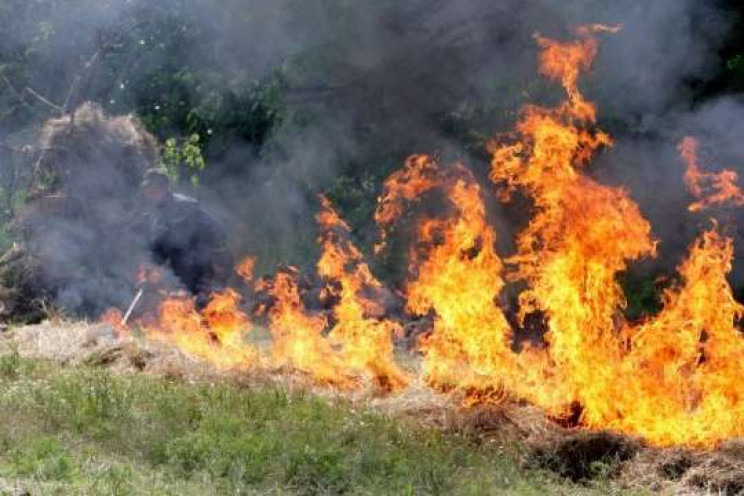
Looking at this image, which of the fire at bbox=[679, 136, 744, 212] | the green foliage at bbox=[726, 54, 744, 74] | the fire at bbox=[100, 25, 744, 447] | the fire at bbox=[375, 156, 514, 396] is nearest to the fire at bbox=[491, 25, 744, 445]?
the fire at bbox=[100, 25, 744, 447]

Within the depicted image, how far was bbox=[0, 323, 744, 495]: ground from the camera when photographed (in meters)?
6.58

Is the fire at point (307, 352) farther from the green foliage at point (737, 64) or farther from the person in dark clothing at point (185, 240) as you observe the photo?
the green foliage at point (737, 64)

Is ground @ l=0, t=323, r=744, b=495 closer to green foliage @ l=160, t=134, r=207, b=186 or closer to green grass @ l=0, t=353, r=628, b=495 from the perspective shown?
green grass @ l=0, t=353, r=628, b=495

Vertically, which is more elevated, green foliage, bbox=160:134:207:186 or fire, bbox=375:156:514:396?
fire, bbox=375:156:514:396

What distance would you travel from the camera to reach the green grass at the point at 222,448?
251 inches

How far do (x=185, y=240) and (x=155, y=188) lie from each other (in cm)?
86

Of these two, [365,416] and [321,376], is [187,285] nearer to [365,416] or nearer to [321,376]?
[321,376]

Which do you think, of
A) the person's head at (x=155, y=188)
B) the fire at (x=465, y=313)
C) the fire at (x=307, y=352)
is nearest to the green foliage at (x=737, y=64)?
the fire at (x=465, y=313)

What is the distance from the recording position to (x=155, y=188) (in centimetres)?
1533

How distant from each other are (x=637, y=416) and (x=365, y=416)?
6.96ft

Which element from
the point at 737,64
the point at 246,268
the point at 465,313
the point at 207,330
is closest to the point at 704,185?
the point at 737,64

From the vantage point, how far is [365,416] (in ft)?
27.3

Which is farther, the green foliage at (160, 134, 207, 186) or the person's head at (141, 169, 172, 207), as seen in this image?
the green foliage at (160, 134, 207, 186)

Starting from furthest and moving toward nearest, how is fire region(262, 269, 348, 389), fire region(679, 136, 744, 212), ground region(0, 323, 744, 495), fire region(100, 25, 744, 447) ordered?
fire region(679, 136, 744, 212)
fire region(262, 269, 348, 389)
fire region(100, 25, 744, 447)
ground region(0, 323, 744, 495)
